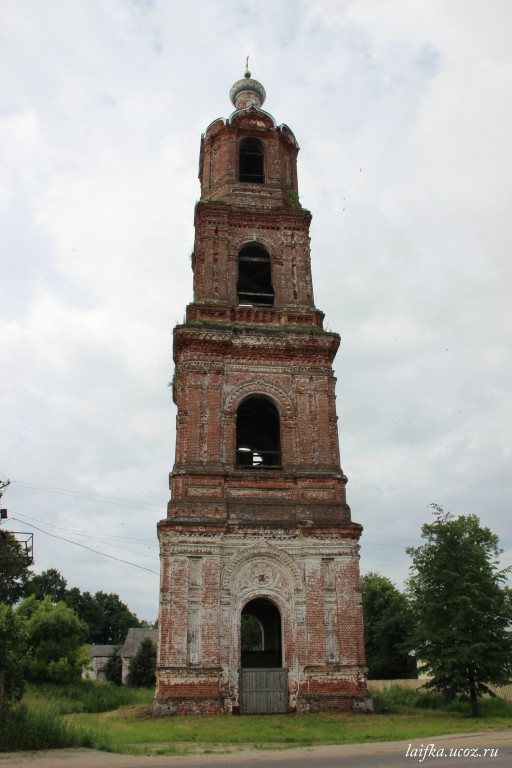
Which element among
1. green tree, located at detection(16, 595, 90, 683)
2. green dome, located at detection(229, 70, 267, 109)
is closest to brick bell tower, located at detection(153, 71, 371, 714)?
green dome, located at detection(229, 70, 267, 109)

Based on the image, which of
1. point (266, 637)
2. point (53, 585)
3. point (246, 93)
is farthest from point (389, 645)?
point (53, 585)

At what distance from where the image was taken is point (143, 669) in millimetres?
40219

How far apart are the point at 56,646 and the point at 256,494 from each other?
1891 centimetres

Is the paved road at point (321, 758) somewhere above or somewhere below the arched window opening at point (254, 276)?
below

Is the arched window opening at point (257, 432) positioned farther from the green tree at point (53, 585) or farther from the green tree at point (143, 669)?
the green tree at point (53, 585)

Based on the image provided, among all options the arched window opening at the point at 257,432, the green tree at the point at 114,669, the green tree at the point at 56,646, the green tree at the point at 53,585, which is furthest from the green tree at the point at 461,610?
the green tree at the point at 53,585

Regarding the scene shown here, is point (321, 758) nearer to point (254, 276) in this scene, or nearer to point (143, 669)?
point (254, 276)

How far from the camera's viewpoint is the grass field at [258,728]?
1195cm

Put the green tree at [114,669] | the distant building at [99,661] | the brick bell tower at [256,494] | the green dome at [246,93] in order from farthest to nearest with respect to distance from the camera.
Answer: the distant building at [99,661], the green tree at [114,669], the green dome at [246,93], the brick bell tower at [256,494]

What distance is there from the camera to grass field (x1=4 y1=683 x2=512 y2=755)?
39.2 feet

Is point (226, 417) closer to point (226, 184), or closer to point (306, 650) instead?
point (306, 650)

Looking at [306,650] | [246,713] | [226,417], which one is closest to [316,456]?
[226,417]

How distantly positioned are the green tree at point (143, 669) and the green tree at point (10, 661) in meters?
29.9

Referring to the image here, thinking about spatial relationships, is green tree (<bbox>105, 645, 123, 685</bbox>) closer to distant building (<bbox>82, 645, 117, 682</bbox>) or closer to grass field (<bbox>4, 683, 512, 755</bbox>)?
distant building (<bbox>82, 645, 117, 682</bbox>)
